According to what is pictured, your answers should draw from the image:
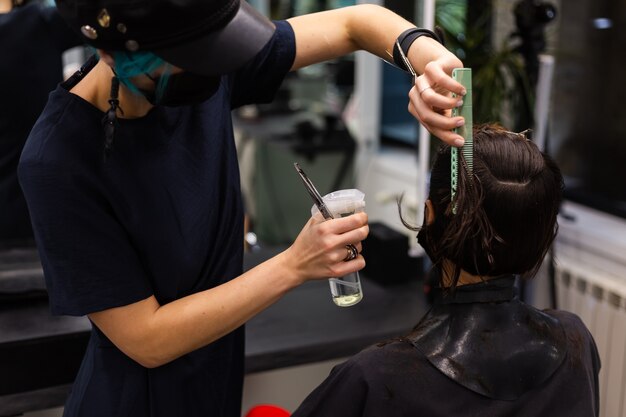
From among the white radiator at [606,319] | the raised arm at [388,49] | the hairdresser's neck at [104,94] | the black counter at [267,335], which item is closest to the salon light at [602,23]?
the white radiator at [606,319]

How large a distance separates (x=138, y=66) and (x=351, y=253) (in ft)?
1.30

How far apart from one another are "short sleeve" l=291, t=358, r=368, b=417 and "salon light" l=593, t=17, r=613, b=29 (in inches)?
81.0

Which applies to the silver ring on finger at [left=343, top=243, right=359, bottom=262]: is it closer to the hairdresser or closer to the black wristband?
the hairdresser

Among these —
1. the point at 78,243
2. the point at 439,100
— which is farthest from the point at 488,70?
the point at 78,243

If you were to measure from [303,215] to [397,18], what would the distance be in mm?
2926

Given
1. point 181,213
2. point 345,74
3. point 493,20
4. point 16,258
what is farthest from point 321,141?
point 181,213

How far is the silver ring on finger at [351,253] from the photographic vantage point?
1.06 metres

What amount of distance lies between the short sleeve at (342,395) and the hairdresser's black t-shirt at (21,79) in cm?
127

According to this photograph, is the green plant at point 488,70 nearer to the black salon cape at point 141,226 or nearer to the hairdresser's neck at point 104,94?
the black salon cape at point 141,226

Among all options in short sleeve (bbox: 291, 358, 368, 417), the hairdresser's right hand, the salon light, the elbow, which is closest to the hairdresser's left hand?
the hairdresser's right hand

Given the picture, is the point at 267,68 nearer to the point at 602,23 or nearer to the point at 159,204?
the point at 159,204

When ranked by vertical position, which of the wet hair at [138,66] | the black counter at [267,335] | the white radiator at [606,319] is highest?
the wet hair at [138,66]

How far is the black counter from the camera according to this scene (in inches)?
64.0

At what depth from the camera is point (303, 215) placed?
13.9 ft
